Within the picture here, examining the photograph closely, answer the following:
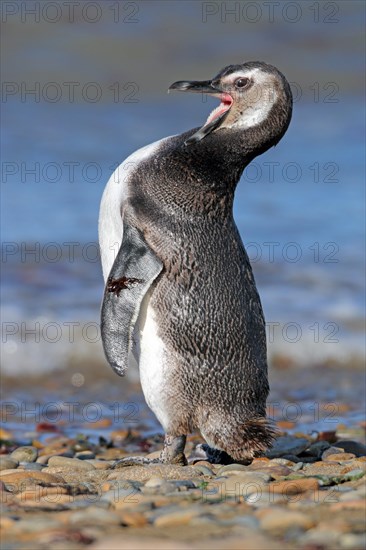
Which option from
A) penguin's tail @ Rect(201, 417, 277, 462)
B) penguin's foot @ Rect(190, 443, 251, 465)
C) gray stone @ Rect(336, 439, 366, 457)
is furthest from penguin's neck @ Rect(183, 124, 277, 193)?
gray stone @ Rect(336, 439, 366, 457)

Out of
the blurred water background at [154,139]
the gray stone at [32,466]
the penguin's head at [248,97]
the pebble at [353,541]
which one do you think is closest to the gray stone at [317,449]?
the gray stone at [32,466]

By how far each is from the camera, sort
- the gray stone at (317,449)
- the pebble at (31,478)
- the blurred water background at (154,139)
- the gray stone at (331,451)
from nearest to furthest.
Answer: the pebble at (31,478)
the gray stone at (331,451)
the gray stone at (317,449)
the blurred water background at (154,139)

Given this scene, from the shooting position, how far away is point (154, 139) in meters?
18.5

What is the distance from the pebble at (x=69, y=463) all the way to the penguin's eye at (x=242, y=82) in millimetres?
2049

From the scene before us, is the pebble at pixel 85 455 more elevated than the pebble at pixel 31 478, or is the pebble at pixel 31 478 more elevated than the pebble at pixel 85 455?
the pebble at pixel 31 478

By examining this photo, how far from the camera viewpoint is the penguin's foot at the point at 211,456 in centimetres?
560

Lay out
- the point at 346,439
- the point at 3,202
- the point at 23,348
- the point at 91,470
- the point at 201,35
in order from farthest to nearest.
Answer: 1. the point at 201,35
2. the point at 3,202
3. the point at 23,348
4. the point at 346,439
5. the point at 91,470

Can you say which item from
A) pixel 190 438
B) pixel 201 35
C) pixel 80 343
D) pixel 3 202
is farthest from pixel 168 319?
pixel 201 35

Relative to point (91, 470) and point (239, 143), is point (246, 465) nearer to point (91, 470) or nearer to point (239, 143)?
point (91, 470)

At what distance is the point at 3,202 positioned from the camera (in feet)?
47.6

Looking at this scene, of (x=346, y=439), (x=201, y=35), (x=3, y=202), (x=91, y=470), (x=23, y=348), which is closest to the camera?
(x=91, y=470)

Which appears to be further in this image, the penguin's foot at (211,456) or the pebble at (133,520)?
the penguin's foot at (211,456)

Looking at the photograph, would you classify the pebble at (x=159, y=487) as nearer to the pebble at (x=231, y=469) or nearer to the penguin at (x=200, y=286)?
the pebble at (x=231, y=469)

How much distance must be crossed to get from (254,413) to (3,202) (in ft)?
31.3
